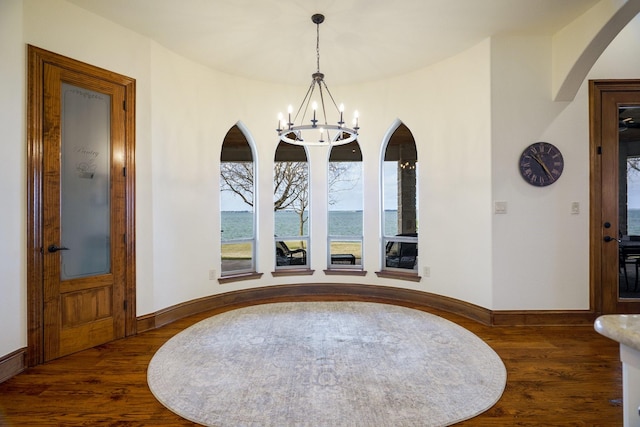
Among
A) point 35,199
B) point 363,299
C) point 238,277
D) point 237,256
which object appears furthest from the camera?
point 237,256

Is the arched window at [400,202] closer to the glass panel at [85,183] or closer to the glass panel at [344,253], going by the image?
the glass panel at [344,253]

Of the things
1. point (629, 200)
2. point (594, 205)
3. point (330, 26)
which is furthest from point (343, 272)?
point (629, 200)

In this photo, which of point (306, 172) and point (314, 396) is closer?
point (314, 396)

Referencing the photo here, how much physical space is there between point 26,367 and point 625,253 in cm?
581

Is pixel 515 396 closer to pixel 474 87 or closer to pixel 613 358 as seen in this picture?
pixel 613 358

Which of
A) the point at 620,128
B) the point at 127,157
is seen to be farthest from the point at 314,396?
the point at 620,128

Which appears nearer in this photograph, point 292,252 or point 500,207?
point 500,207

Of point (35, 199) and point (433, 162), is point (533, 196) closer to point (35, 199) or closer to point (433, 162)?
point (433, 162)

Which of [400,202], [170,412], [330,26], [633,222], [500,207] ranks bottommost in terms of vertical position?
[170,412]

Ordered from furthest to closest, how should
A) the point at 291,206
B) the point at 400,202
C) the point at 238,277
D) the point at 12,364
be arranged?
the point at 291,206
the point at 400,202
the point at 238,277
the point at 12,364

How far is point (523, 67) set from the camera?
12.3 feet

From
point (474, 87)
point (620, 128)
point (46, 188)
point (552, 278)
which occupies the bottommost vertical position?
point (552, 278)

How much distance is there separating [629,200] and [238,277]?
4707 mm

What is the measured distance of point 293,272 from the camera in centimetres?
516
